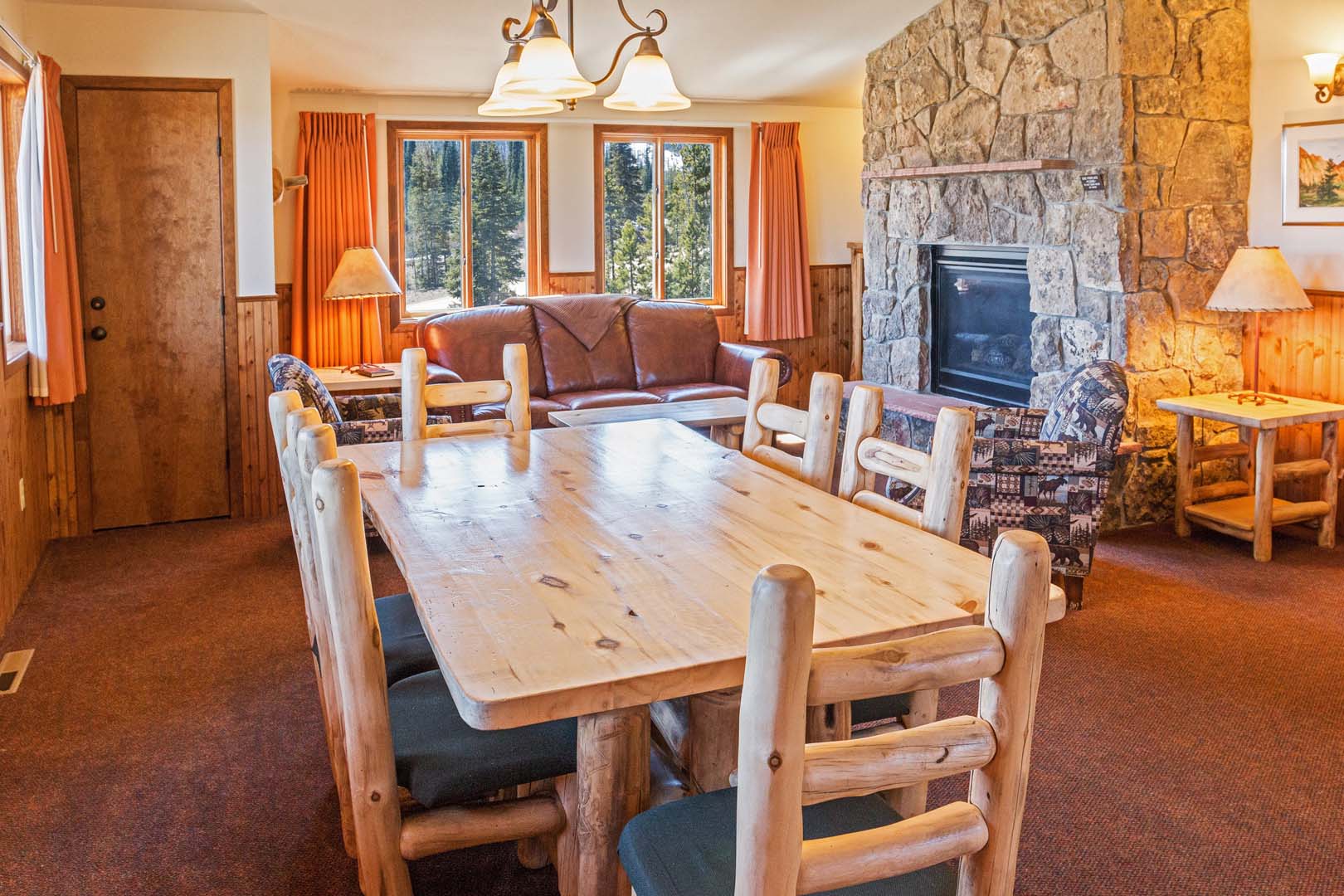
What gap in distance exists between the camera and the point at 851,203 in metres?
8.12

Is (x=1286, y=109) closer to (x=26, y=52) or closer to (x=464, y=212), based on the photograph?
(x=464, y=212)

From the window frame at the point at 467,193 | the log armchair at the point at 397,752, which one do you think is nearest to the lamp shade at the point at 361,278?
the window frame at the point at 467,193

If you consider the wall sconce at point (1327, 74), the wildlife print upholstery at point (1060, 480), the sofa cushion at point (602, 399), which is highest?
the wall sconce at point (1327, 74)

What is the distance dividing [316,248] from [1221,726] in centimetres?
517

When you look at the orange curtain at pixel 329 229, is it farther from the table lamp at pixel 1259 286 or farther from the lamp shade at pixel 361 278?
the table lamp at pixel 1259 286

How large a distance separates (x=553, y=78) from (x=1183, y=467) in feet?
11.4

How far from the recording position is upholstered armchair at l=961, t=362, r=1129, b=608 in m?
4.12

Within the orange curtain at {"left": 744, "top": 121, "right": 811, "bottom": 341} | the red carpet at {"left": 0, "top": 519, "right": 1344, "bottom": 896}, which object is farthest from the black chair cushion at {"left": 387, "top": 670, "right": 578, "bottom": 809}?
the orange curtain at {"left": 744, "top": 121, "right": 811, "bottom": 341}

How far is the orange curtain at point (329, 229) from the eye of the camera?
6.55 metres

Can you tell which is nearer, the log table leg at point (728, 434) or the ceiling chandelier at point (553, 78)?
the ceiling chandelier at point (553, 78)

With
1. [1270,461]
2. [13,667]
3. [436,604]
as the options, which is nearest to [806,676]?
[436,604]

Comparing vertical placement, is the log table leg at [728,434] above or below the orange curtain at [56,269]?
below

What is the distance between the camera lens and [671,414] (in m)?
5.46

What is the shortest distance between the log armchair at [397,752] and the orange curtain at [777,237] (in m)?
5.89
